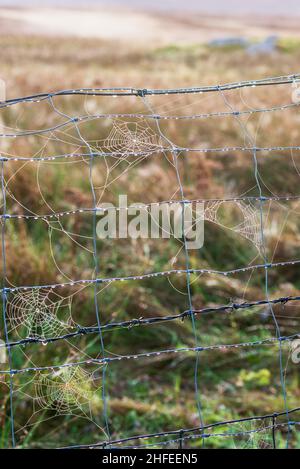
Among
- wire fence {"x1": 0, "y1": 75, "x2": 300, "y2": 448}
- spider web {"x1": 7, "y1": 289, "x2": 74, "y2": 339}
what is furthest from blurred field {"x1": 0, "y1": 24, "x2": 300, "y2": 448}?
spider web {"x1": 7, "y1": 289, "x2": 74, "y2": 339}

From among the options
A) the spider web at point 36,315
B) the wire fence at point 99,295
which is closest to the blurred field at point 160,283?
the wire fence at point 99,295

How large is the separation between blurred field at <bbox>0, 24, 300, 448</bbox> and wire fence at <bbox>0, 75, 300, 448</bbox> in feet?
0.07

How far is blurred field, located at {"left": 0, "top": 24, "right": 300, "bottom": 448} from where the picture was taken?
10.5ft

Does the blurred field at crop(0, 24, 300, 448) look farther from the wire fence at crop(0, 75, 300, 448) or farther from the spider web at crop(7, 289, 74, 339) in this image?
the spider web at crop(7, 289, 74, 339)

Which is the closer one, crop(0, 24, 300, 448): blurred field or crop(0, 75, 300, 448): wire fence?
crop(0, 75, 300, 448): wire fence

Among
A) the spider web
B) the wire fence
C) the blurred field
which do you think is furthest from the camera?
the blurred field

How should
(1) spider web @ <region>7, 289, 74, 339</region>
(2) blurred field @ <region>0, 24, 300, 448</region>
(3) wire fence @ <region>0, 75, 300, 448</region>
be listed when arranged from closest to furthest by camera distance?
(3) wire fence @ <region>0, 75, 300, 448</region>
(1) spider web @ <region>7, 289, 74, 339</region>
(2) blurred field @ <region>0, 24, 300, 448</region>

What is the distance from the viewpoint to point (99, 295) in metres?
3.84

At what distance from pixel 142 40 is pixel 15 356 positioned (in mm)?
13160

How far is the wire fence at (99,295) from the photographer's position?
89.0 inches

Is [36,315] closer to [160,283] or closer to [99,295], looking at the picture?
[99,295]

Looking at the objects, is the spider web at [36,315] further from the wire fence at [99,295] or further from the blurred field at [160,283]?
the blurred field at [160,283]

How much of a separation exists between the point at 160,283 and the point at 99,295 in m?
0.47

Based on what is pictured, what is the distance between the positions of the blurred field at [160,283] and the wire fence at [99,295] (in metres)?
0.02
